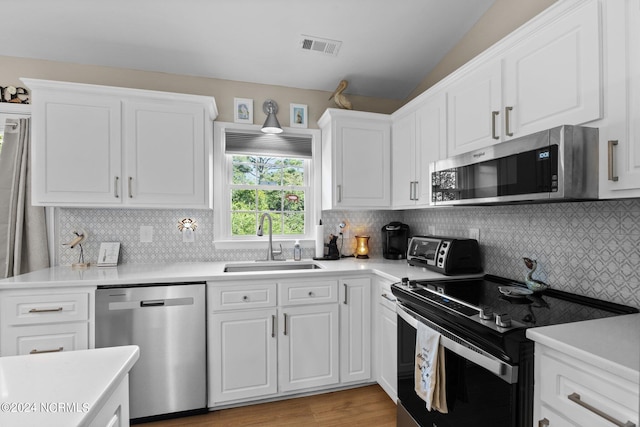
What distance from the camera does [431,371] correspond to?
1.46 meters

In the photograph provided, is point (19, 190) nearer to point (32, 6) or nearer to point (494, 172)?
point (32, 6)

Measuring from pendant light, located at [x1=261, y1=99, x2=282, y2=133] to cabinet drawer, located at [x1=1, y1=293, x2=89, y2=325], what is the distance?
Result: 1.74 m

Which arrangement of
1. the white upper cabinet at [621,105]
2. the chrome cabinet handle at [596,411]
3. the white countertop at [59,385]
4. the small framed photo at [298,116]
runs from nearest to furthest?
the white countertop at [59,385] < the chrome cabinet handle at [596,411] < the white upper cabinet at [621,105] < the small framed photo at [298,116]

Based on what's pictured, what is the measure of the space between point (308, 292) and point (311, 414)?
812mm

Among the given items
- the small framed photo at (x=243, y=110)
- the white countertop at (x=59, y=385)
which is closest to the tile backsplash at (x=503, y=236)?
the small framed photo at (x=243, y=110)

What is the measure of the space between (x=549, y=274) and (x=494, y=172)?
75 cm

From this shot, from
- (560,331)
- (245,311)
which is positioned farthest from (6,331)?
(560,331)

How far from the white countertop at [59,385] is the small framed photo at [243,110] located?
7.66ft

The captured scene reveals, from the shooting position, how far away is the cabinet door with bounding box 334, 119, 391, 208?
270cm

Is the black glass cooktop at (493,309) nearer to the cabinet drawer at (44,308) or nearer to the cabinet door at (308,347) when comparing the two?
the cabinet door at (308,347)

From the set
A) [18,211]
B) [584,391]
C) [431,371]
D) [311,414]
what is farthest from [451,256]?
[18,211]

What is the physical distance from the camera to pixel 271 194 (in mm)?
2996

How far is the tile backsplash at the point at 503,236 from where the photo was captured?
1442mm

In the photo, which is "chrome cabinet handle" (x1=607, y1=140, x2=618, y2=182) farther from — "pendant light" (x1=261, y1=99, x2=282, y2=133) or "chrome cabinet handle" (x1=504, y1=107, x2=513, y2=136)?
"pendant light" (x1=261, y1=99, x2=282, y2=133)
